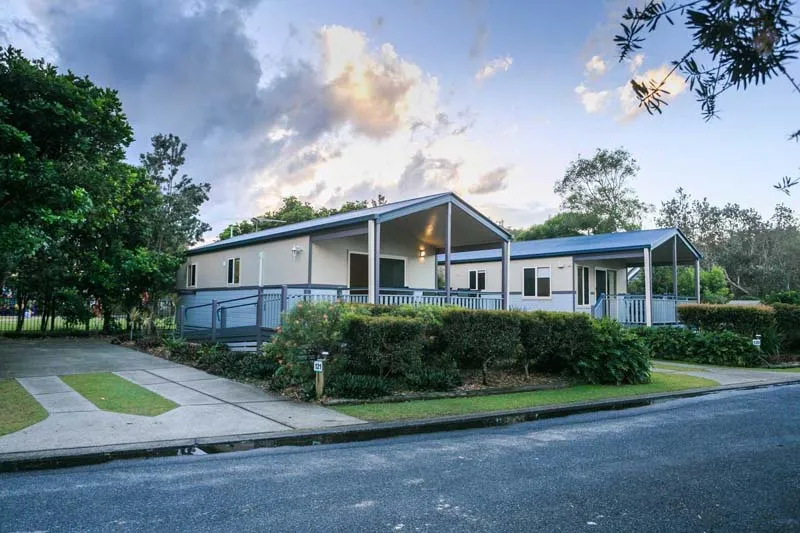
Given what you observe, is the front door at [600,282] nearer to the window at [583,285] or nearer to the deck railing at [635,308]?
the window at [583,285]

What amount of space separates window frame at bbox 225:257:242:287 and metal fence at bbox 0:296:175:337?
10.2 ft

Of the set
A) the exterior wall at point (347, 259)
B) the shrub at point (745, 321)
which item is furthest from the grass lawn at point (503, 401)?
the exterior wall at point (347, 259)

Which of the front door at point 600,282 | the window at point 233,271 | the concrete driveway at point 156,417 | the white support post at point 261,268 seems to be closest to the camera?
the concrete driveway at point 156,417

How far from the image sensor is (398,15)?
13.8 meters

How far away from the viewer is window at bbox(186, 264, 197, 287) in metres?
21.8

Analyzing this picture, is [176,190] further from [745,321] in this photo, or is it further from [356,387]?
[745,321]

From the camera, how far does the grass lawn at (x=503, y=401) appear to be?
26.7 ft

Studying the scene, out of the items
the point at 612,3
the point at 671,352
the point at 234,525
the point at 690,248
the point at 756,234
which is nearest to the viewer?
the point at 234,525

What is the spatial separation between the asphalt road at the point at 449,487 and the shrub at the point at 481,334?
11.4ft

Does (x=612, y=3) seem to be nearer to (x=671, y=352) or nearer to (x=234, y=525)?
(x=234, y=525)

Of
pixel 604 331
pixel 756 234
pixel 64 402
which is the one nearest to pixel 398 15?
pixel 604 331

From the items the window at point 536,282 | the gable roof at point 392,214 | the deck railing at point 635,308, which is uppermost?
the gable roof at point 392,214

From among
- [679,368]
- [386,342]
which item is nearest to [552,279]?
[679,368]

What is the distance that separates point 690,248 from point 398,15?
16.3 meters
